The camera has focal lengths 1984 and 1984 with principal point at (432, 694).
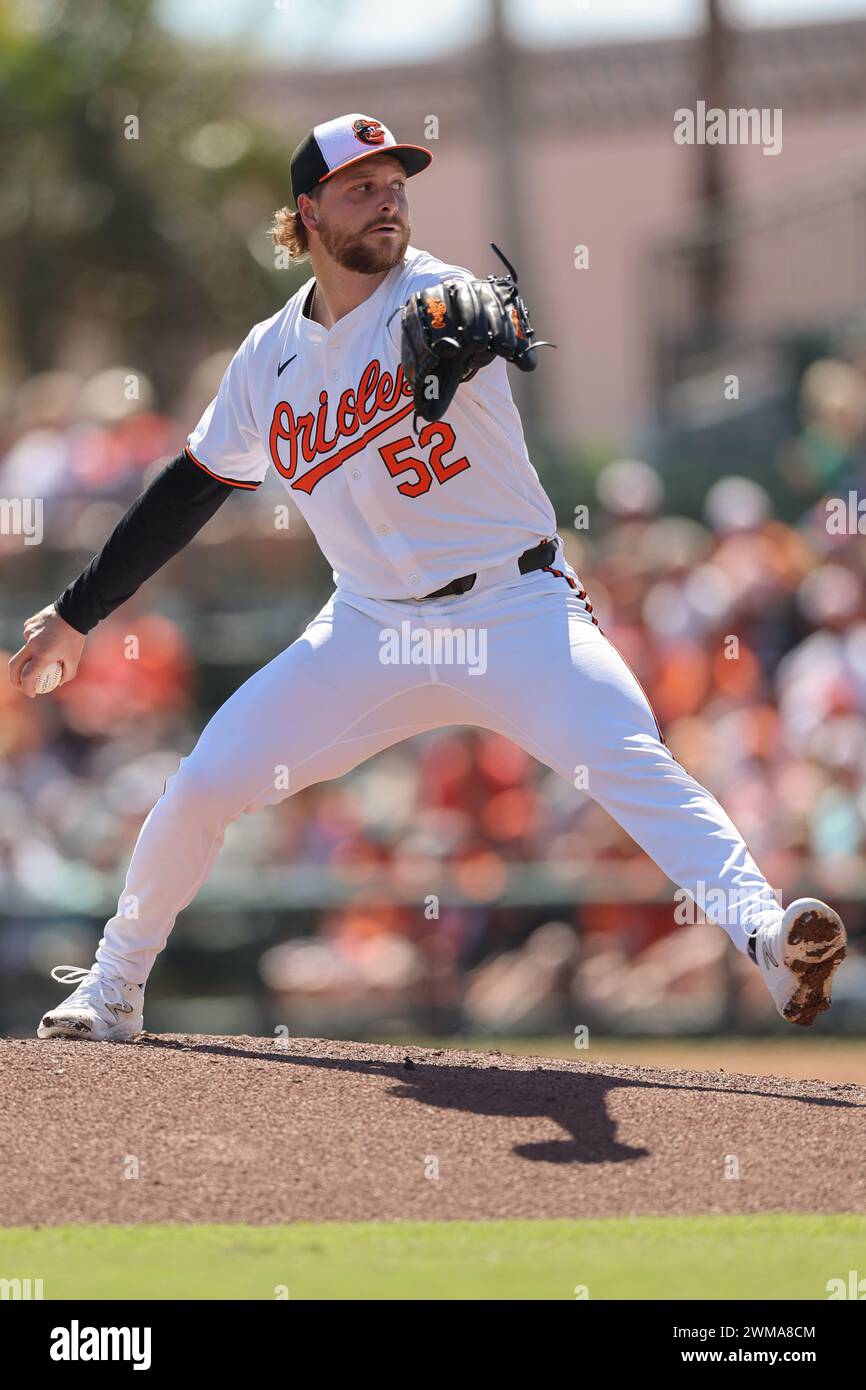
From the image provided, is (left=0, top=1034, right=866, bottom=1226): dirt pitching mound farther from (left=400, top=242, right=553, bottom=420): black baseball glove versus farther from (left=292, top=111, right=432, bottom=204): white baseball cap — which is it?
(left=292, top=111, right=432, bottom=204): white baseball cap

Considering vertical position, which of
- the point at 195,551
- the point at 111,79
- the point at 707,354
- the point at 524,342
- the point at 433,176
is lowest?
the point at 524,342

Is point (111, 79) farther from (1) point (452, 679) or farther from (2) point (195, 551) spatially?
(1) point (452, 679)

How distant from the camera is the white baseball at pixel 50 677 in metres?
5.27

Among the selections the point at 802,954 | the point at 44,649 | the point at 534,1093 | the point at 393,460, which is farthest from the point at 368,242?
the point at 534,1093

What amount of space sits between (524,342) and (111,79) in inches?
599

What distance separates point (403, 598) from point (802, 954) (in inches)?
50.8

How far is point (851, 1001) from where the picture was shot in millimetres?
9680

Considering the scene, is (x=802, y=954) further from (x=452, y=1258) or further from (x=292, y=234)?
(x=292, y=234)

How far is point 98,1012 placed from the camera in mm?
5301

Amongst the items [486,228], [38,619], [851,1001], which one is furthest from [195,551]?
[486,228]

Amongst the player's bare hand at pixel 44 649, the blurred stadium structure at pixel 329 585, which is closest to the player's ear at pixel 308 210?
the player's bare hand at pixel 44 649

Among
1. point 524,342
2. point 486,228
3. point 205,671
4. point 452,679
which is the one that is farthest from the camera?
point 486,228

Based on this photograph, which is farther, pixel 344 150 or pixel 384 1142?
pixel 344 150

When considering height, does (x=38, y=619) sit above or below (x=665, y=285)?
below
